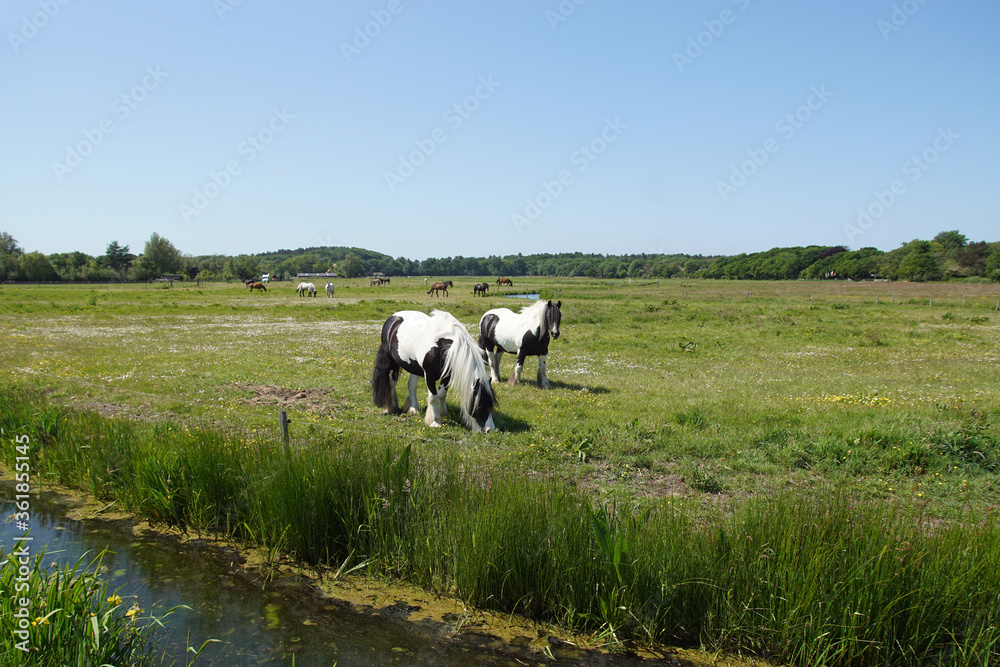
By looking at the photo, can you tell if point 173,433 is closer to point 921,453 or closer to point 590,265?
point 921,453

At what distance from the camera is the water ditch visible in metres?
4.40

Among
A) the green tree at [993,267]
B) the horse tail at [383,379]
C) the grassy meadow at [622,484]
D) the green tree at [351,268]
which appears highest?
the green tree at [351,268]

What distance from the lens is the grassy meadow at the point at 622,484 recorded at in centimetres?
436

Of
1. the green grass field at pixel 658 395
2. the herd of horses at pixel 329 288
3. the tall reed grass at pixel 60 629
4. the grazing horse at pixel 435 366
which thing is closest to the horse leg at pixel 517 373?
the green grass field at pixel 658 395

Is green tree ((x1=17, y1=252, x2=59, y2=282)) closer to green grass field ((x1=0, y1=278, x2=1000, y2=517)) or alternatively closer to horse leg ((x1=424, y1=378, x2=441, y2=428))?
green grass field ((x1=0, y1=278, x2=1000, y2=517))

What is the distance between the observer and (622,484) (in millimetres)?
7309

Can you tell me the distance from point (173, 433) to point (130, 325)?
24364 millimetres

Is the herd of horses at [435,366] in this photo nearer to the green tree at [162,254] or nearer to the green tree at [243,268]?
the green tree at [162,254]

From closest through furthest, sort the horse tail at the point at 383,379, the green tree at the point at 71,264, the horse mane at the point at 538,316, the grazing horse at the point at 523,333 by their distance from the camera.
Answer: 1. the horse tail at the point at 383,379
2. the grazing horse at the point at 523,333
3. the horse mane at the point at 538,316
4. the green tree at the point at 71,264

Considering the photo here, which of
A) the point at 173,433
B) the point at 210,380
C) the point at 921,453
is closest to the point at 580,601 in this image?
the point at 173,433

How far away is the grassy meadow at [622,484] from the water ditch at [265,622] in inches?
16.1

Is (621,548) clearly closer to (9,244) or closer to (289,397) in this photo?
(289,397)

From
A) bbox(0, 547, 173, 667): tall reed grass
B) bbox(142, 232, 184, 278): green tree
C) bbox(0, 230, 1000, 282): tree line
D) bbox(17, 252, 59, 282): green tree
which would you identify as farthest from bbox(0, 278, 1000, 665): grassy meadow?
bbox(142, 232, 184, 278): green tree

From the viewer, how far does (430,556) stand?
5.38 m
